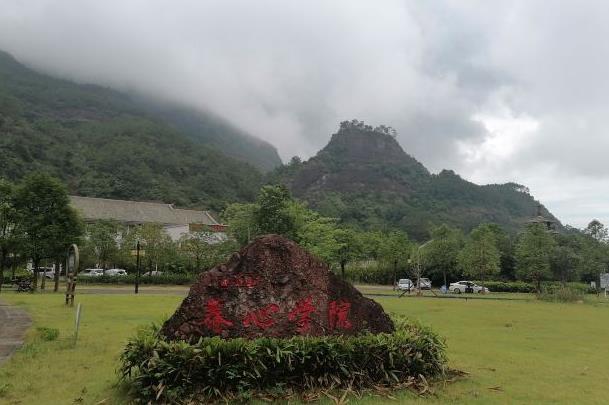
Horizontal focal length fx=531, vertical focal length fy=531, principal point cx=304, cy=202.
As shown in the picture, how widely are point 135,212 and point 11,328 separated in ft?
197

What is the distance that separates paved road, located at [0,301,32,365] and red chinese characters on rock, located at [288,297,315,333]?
4.91 m

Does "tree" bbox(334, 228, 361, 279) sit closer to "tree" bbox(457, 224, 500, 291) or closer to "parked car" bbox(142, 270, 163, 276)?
"tree" bbox(457, 224, 500, 291)

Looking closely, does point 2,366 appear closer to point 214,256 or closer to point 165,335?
point 165,335

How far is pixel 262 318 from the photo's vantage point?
731 cm

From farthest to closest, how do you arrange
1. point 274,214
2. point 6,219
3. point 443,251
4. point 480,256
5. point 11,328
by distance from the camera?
point 443,251
point 480,256
point 274,214
point 6,219
point 11,328

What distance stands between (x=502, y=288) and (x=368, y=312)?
4596 centimetres

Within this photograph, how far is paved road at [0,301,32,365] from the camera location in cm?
971

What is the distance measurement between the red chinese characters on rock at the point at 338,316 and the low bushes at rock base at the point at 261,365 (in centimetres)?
34

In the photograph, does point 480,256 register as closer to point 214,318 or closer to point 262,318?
point 262,318

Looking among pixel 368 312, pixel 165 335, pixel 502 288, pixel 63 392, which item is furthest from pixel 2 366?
pixel 502 288

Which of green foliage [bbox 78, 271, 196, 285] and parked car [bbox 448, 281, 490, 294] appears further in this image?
parked car [bbox 448, 281, 490, 294]

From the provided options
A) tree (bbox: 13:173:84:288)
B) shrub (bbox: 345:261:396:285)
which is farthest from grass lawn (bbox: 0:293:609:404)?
shrub (bbox: 345:261:396:285)

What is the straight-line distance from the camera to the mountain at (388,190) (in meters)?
91.6

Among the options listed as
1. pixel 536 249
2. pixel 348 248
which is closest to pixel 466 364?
pixel 536 249
